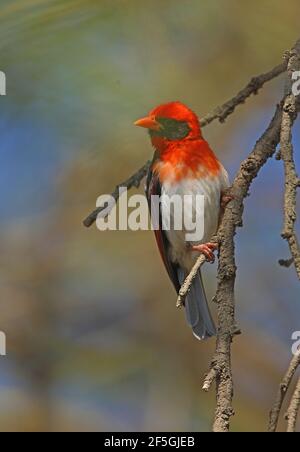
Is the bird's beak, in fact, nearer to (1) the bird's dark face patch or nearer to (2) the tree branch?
(1) the bird's dark face patch

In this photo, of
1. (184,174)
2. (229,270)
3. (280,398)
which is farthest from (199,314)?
(280,398)

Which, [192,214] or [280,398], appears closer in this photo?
[280,398]

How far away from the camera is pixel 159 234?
1471 mm

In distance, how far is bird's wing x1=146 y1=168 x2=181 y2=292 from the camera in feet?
4.69

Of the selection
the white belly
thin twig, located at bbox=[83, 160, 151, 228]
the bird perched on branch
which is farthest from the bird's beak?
thin twig, located at bbox=[83, 160, 151, 228]

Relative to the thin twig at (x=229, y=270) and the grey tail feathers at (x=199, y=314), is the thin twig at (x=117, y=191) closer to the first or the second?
the thin twig at (x=229, y=270)

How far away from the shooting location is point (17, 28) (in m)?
1.36

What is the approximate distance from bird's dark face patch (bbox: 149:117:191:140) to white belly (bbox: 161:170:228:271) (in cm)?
10

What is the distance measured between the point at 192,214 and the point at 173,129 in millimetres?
175

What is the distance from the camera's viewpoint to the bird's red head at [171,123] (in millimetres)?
1401

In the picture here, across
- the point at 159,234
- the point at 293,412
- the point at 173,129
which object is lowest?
the point at 293,412

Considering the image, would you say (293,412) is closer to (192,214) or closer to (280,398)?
(280,398)

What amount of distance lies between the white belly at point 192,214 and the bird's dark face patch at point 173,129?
0.32 ft
